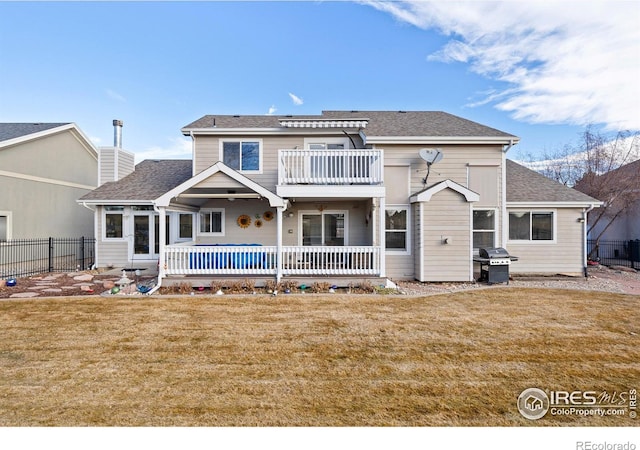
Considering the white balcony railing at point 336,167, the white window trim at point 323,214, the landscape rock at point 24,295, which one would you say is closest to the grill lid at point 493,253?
the white balcony railing at point 336,167

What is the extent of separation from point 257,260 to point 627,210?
22.4 meters

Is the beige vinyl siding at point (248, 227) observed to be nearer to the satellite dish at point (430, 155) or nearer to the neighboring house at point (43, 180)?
the satellite dish at point (430, 155)

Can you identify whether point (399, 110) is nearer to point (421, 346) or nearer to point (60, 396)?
point (421, 346)

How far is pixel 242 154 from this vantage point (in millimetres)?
12719

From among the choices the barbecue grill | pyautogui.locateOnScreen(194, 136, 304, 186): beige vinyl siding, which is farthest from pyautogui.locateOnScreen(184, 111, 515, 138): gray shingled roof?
the barbecue grill

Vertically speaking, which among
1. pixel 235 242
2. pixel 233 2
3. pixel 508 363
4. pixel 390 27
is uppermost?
pixel 390 27

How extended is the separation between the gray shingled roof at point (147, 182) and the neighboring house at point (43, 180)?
11.4 feet

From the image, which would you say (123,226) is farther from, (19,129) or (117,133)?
(19,129)

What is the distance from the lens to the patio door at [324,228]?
1276 cm

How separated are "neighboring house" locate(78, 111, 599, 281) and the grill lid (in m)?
0.78

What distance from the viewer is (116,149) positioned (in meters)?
15.0

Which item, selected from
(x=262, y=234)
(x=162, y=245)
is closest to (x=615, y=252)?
(x=262, y=234)
